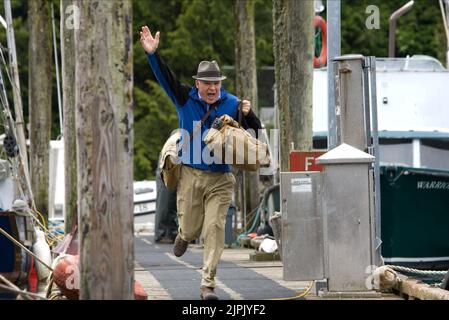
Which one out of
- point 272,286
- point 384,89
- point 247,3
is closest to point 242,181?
point 247,3

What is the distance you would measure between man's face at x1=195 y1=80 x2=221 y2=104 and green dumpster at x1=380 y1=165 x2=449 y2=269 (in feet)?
22.4

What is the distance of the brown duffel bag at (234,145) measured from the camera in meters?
12.5

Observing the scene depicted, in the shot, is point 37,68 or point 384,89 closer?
point 384,89

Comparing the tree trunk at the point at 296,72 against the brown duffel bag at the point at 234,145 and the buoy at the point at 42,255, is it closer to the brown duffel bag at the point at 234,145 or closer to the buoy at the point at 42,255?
the buoy at the point at 42,255

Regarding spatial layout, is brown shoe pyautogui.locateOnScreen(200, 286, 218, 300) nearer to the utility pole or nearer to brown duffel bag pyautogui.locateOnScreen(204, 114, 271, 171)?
brown duffel bag pyautogui.locateOnScreen(204, 114, 271, 171)

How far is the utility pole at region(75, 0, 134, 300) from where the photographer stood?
9742mm

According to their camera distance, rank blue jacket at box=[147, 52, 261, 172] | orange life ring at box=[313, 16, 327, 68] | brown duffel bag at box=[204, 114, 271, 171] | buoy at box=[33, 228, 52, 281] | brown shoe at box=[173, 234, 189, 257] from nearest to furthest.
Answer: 1. brown duffel bag at box=[204, 114, 271, 171]
2. blue jacket at box=[147, 52, 261, 172]
3. brown shoe at box=[173, 234, 189, 257]
4. buoy at box=[33, 228, 52, 281]
5. orange life ring at box=[313, 16, 327, 68]

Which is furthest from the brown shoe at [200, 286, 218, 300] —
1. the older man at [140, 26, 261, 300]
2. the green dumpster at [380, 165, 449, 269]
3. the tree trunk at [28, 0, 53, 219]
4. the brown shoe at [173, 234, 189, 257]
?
the tree trunk at [28, 0, 53, 219]

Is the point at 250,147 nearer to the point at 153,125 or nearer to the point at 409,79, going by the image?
the point at 409,79

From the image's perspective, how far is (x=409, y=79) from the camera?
23578 mm

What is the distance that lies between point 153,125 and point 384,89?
30.8 m

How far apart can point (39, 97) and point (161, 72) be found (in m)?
19.2

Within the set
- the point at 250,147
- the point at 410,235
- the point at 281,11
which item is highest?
the point at 281,11
